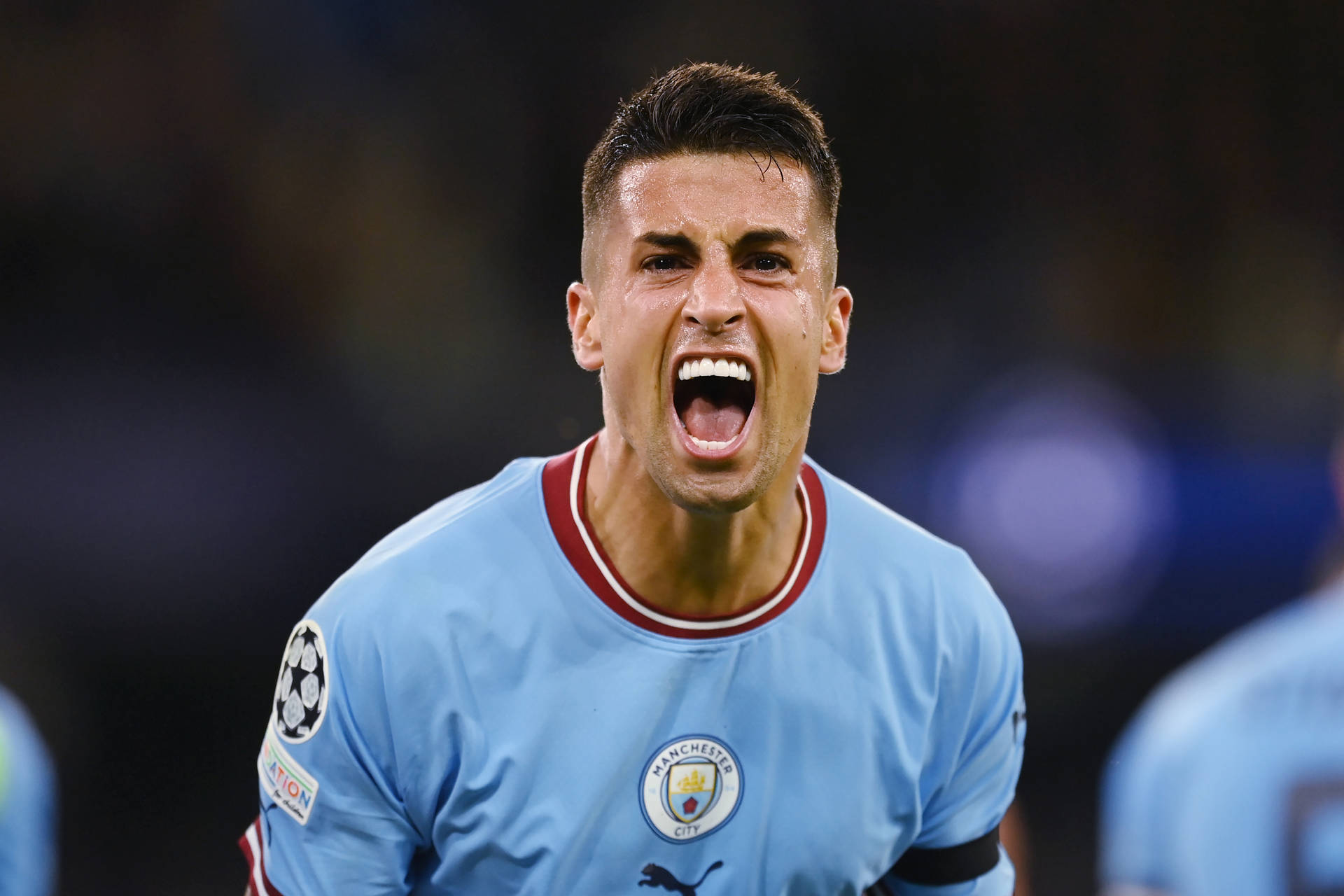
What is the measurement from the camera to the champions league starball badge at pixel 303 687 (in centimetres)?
223

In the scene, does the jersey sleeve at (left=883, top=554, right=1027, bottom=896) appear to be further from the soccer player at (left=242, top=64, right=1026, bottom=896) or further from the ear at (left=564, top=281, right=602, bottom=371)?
the ear at (left=564, top=281, right=602, bottom=371)

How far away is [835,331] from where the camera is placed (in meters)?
2.53

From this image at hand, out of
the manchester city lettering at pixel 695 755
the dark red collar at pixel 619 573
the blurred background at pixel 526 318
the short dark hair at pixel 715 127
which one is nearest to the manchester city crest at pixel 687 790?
the manchester city lettering at pixel 695 755

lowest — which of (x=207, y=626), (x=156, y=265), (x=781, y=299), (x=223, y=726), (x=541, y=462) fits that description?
(x=223, y=726)

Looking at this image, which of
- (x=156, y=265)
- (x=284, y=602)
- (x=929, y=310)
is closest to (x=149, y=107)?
(x=156, y=265)

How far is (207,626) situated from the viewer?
4.84m

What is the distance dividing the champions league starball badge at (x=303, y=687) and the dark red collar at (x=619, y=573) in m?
0.41

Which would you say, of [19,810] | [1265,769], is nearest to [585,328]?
[1265,769]

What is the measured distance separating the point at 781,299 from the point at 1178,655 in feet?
12.5

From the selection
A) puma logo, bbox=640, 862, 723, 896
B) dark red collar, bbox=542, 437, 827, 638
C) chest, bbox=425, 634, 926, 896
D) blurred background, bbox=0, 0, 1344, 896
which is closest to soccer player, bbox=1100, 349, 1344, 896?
chest, bbox=425, 634, 926, 896

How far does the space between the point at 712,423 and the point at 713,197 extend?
0.35 meters

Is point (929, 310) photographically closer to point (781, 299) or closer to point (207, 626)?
point (207, 626)

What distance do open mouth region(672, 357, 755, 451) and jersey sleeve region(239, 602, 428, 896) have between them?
23.1 inches

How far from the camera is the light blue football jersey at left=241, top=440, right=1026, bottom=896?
223cm
